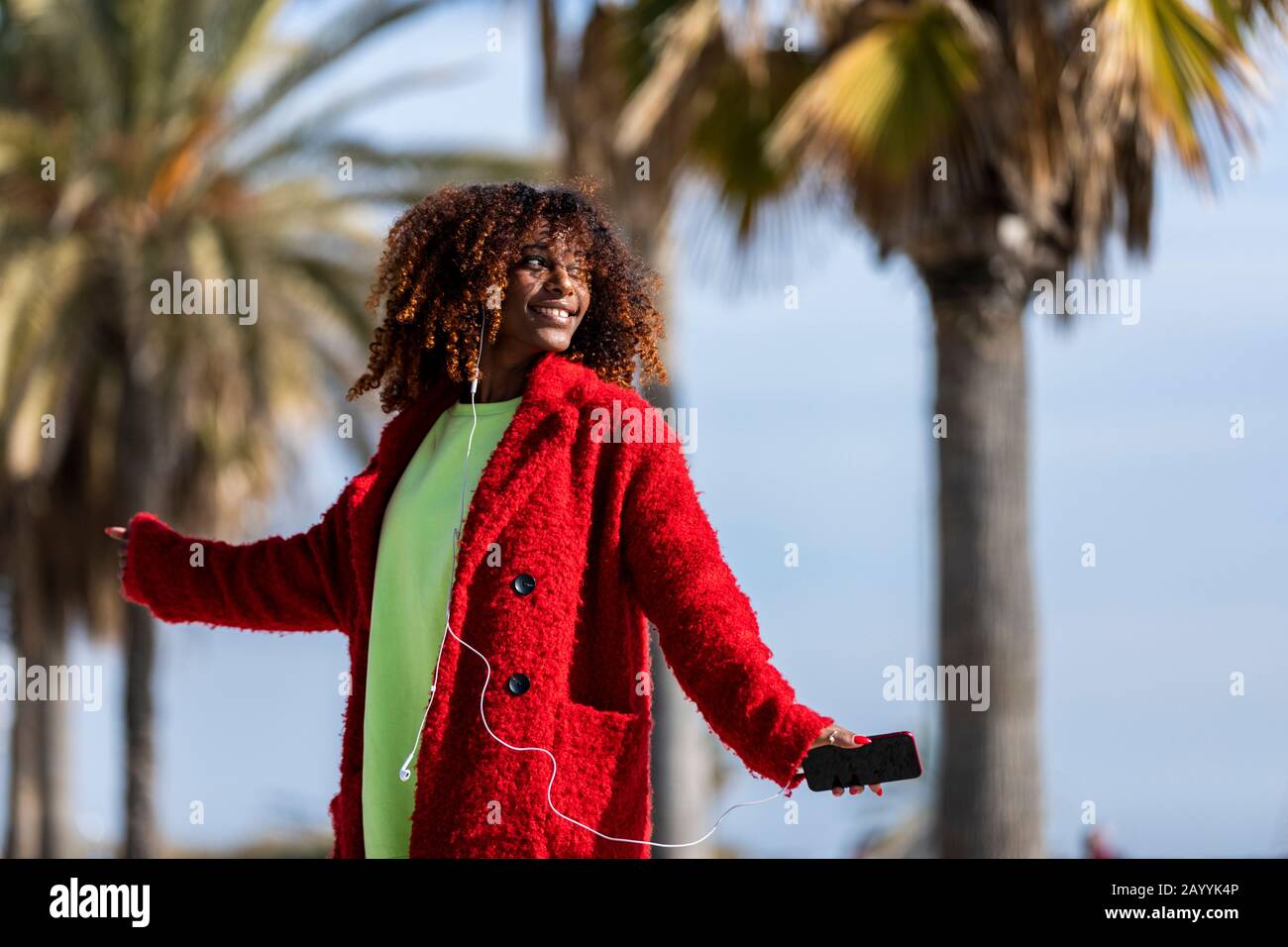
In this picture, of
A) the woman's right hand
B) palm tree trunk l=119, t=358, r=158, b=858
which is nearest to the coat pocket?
the woman's right hand

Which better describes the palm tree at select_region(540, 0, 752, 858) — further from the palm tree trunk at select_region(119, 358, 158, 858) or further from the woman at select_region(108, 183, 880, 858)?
the woman at select_region(108, 183, 880, 858)

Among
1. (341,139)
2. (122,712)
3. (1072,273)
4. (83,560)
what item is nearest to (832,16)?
(1072,273)

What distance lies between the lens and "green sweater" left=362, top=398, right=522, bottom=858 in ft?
9.83

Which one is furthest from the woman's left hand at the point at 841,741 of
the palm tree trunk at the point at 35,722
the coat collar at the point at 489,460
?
the palm tree trunk at the point at 35,722

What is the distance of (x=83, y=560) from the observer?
17500 mm

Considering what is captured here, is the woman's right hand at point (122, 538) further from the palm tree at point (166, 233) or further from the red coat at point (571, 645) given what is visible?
the palm tree at point (166, 233)

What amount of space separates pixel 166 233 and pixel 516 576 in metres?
11.5

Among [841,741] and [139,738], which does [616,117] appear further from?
[841,741]

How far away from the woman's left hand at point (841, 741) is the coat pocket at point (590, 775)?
1.20 ft

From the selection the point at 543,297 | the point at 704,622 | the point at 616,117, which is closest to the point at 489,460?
the point at 543,297

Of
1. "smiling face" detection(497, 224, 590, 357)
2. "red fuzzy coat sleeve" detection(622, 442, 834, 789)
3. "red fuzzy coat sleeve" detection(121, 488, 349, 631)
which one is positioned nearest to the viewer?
"red fuzzy coat sleeve" detection(622, 442, 834, 789)

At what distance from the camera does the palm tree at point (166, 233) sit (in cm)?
1341

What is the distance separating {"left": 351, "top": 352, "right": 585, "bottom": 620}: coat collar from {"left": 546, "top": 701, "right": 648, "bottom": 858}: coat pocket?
12.1 inches
